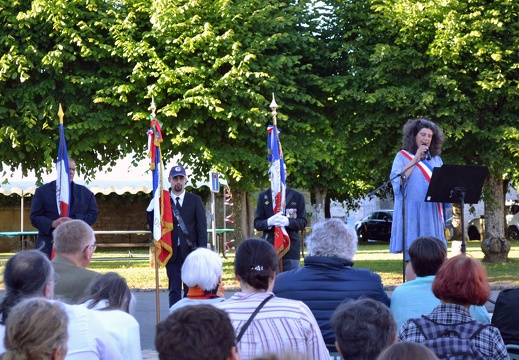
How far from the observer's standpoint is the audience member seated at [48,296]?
4.67m

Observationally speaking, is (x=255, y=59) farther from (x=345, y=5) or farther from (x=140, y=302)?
(x=140, y=302)

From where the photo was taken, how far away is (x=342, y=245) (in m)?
5.83

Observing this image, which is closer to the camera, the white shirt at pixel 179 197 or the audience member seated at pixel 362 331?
the audience member seated at pixel 362 331

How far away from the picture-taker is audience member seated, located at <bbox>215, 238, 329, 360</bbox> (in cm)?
457

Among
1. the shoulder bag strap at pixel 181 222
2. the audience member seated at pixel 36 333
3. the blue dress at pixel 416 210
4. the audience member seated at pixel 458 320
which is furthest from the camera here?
the shoulder bag strap at pixel 181 222

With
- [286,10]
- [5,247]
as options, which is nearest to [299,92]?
[286,10]

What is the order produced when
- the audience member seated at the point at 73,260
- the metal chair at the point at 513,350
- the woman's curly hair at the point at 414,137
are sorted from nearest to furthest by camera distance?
the metal chair at the point at 513,350 → the audience member seated at the point at 73,260 → the woman's curly hair at the point at 414,137

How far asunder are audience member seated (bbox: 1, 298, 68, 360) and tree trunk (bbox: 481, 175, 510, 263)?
62.6ft

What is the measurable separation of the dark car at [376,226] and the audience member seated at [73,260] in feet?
123

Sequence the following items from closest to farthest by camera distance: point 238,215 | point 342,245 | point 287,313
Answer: point 287,313 → point 342,245 → point 238,215

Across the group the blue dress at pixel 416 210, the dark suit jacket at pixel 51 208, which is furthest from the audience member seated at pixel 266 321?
the dark suit jacket at pixel 51 208

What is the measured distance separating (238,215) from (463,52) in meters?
6.61

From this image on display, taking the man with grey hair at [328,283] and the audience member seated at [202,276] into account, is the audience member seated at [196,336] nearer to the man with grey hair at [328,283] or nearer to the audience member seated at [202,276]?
the audience member seated at [202,276]

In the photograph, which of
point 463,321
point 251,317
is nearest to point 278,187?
point 251,317
